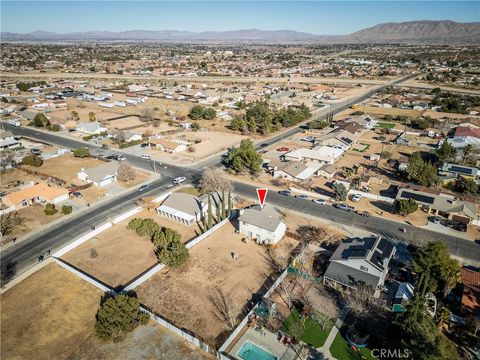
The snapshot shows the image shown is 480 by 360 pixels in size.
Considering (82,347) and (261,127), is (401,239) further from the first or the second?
(261,127)

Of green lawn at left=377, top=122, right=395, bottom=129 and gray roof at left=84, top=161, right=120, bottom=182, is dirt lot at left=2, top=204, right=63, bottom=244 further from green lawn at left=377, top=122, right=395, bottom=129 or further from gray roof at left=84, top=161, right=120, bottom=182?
green lawn at left=377, top=122, right=395, bottom=129

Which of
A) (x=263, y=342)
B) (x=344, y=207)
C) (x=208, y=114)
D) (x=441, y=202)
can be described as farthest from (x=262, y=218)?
(x=208, y=114)

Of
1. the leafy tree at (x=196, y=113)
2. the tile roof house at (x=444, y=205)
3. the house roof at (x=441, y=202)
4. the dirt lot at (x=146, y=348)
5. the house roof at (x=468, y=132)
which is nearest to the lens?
the dirt lot at (x=146, y=348)

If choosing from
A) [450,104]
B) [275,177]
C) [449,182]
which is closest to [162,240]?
[275,177]

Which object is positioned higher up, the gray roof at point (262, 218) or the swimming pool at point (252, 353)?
the gray roof at point (262, 218)

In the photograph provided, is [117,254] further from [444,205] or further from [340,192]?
[444,205]

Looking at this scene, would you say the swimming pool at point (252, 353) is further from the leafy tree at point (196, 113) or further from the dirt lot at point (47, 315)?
the leafy tree at point (196, 113)

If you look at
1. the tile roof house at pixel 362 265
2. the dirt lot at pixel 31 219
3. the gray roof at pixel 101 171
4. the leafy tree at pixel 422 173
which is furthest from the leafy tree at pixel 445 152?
the dirt lot at pixel 31 219
